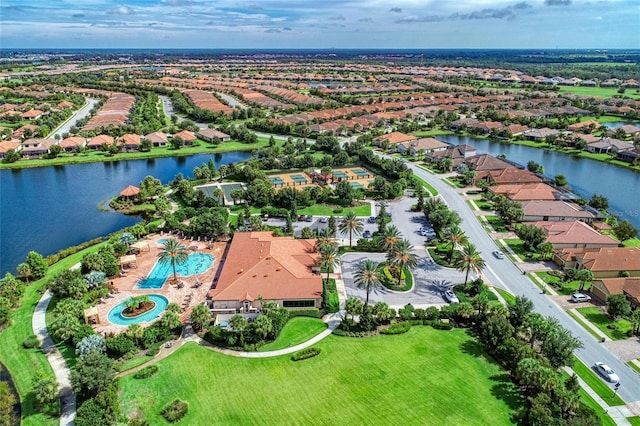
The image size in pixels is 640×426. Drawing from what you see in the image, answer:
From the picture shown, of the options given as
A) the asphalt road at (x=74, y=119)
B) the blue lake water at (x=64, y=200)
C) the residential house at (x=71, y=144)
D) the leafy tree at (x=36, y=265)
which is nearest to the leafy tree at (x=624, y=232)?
the blue lake water at (x=64, y=200)

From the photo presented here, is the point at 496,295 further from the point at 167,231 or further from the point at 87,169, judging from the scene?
the point at 87,169

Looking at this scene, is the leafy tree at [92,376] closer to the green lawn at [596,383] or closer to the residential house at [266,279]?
the residential house at [266,279]

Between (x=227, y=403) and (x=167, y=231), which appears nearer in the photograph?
(x=227, y=403)

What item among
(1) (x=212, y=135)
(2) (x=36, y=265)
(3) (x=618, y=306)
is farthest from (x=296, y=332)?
(1) (x=212, y=135)

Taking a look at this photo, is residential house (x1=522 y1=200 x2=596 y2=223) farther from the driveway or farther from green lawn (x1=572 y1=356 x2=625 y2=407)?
green lawn (x1=572 y1=356 x2=625 y2=407)

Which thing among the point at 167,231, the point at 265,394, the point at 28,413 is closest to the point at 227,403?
the point at 265,394
